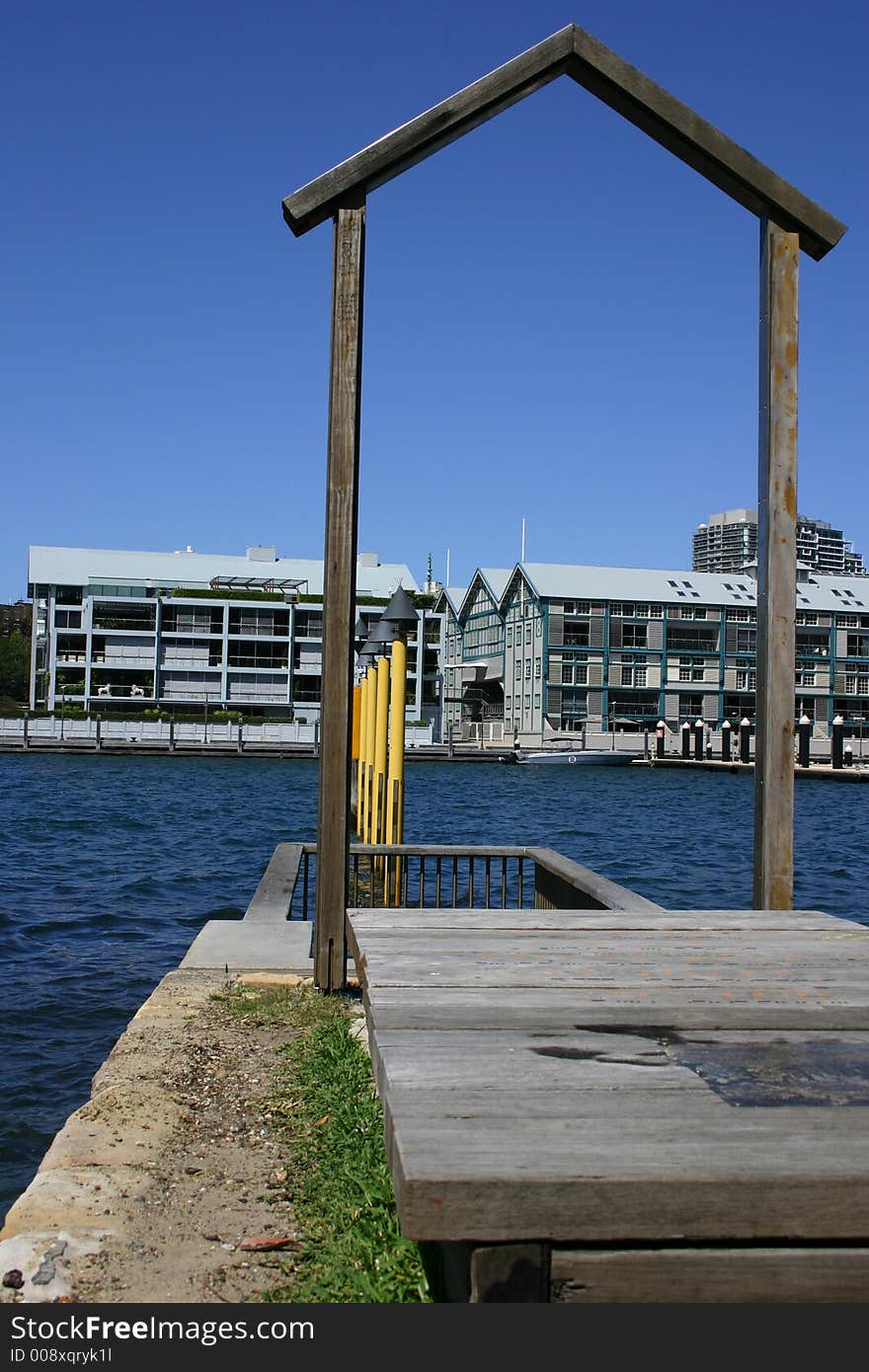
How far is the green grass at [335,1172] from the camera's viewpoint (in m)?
2.75

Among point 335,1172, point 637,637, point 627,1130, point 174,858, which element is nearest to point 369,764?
point 174,858

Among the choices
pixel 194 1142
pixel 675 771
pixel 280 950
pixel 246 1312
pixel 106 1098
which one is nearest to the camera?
pixel 246 1312

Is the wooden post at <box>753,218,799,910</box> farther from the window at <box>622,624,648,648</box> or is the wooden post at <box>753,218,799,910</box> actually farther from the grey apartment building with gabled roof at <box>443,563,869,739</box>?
the window at <box>622,624,648,648</box>

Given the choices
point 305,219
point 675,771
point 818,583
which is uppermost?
→ point 818,583

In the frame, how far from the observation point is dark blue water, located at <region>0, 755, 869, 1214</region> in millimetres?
7559

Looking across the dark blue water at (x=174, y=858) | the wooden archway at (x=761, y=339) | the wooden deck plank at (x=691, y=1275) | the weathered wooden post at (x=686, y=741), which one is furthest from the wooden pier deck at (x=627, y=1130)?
the weathered wooden post at (x=686, y=741)

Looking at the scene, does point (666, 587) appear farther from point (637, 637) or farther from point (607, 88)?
point (607, 88)

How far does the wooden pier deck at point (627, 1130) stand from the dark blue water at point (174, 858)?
3.18 meters

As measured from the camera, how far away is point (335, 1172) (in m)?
3.49

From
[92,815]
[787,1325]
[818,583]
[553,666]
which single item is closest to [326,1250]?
[787,1325]

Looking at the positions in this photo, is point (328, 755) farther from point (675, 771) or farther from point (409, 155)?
point (675, 771)

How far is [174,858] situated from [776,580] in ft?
50.7

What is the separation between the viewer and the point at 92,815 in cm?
2942

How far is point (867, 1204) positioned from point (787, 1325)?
0.78ft
